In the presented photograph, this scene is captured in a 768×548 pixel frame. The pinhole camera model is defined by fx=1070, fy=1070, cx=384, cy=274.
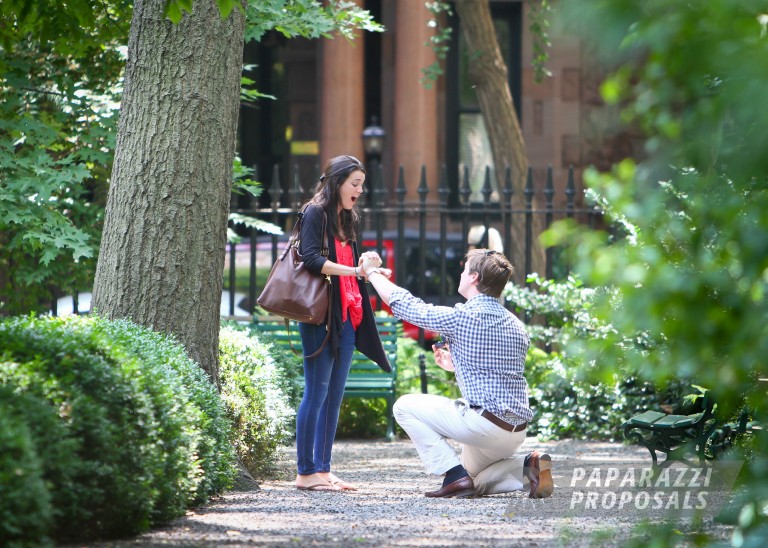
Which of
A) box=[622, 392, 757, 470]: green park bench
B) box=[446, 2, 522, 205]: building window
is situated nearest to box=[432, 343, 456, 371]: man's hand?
box=[622, 392, 757, 470]: green park bench

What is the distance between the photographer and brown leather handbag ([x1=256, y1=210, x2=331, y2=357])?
598 centimetres

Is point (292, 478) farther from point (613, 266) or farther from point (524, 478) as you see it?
point (613, 266)

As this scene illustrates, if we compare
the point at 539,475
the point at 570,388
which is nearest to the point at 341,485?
the point at 539,475

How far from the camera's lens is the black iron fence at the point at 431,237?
33.2ft

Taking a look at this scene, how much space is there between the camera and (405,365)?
983 centimetres

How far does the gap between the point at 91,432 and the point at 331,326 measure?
2251mm

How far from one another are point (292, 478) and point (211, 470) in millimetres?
1774

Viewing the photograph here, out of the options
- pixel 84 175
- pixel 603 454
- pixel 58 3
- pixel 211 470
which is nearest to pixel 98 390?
pixel 211 470

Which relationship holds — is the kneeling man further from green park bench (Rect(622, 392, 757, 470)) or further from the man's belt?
green park bench (Rect(622, 392, 757, 470))

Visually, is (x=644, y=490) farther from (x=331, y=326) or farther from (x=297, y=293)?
(x=297, y=293)

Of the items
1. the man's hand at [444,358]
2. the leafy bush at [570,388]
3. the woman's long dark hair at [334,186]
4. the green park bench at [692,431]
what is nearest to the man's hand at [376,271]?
the woman's long dark hair at [334,186]

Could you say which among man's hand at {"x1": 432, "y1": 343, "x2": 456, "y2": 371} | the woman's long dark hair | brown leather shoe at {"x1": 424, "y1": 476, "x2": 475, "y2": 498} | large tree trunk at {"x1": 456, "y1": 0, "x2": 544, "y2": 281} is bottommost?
brown leather shoe at {"x1": 424, "y1": 476, "x2": 475, "y2": 498}

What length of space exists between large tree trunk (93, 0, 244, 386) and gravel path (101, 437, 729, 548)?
100cm

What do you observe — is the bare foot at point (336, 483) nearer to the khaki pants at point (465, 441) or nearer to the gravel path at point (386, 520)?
the gravel path at point (386, 520)
